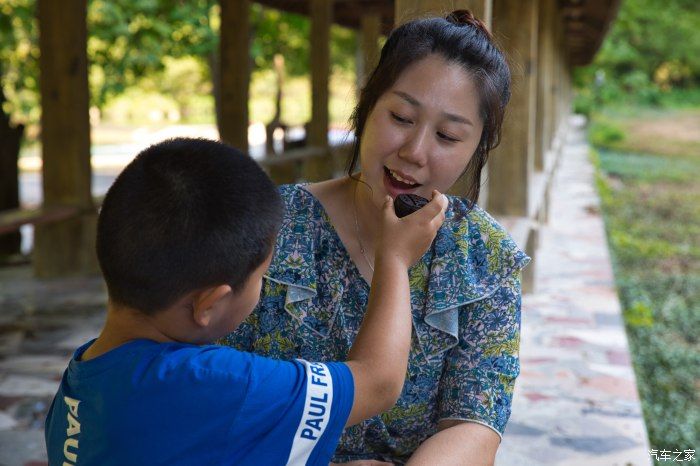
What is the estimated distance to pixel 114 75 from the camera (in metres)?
10.4

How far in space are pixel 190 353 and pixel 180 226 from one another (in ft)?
0.69

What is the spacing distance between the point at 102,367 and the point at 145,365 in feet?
0.27

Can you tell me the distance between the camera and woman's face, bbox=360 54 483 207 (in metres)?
2.00

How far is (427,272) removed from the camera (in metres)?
2.05

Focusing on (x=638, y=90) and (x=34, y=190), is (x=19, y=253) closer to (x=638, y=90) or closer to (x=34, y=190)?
(x=34, y=190)

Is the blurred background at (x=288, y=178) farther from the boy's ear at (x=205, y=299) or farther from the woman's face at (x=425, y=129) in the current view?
the boy's ear at (x=205, y=299)

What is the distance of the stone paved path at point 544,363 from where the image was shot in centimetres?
347

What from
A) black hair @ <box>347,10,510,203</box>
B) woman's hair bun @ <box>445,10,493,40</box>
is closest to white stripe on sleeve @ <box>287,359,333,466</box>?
Answer: black hair @ <box>347,10,510,203</box>

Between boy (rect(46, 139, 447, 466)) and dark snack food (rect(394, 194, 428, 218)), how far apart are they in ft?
1.20

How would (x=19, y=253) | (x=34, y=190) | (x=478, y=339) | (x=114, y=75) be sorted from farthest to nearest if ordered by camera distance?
(x=34, y=190), (x=114, y=75), (x=19, y=253), (x=478, y=339)

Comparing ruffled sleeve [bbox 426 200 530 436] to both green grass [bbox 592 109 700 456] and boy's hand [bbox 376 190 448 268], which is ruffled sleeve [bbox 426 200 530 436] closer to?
boy's hand [bbox 376 190 448 268]

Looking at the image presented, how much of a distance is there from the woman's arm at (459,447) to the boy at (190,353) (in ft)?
1.21

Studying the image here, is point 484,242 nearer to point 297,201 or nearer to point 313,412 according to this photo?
point 297,201

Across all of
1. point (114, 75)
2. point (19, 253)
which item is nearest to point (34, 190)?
point (114, 75)
